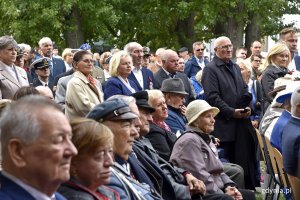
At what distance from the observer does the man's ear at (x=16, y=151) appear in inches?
121

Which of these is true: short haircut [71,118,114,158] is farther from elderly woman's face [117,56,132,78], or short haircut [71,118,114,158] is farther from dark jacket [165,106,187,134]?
elderly woman's face [117,56,132,78]

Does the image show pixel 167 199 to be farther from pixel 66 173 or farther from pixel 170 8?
pixel 170 8

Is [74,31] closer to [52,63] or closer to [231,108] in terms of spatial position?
[52,63]

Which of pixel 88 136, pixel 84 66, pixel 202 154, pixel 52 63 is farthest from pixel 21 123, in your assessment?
pixel 52 63

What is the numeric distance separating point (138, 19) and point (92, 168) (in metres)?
23.8

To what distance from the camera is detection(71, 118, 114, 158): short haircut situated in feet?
13.0

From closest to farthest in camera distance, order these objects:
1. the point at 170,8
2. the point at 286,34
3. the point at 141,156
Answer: the point at 141,156, the point at 286,34, the point at 170,8

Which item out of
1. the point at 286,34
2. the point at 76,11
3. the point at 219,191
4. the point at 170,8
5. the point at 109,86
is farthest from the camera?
the point at 170,8

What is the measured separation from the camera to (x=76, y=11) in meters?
25.9

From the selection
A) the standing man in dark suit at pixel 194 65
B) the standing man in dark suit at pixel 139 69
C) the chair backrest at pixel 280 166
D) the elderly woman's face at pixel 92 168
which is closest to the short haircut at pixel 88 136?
the elderly woman's face at pixel 92 168

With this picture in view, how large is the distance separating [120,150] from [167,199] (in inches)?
58.3

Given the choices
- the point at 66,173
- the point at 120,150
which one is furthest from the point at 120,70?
the point at 66,173

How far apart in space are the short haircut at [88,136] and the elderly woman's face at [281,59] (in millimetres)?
6526

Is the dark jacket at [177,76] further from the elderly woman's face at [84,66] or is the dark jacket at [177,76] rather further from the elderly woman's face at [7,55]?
the elderly woman's face at [7,55]
